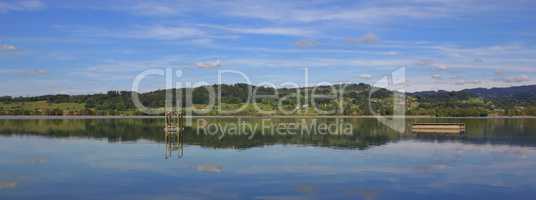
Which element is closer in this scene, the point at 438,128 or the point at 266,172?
the point at 266,172

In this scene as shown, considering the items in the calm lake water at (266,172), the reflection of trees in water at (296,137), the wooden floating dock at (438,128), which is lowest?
the calm lake water at (266,172)

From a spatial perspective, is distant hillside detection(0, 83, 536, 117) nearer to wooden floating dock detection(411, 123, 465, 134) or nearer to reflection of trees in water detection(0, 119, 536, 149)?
wooden floating dock detection(411, 123, 465, 134)

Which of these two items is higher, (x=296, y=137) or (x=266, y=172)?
(x=296, y=137)

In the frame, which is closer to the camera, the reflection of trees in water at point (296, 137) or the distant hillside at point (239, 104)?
the reflection of trees in water at point (296, 137)

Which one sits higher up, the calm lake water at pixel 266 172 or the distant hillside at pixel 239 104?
the distant hillside at pixel 239 104

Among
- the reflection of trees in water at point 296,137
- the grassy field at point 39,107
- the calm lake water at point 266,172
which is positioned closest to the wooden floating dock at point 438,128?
the reflection of trees in water at point 296,137

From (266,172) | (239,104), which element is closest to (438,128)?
(266,172)

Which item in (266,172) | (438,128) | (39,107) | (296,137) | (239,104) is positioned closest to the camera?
(266,172)

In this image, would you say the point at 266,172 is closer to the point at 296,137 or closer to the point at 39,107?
the point at 296,137

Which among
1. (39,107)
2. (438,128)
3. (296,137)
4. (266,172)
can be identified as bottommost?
(266,172)

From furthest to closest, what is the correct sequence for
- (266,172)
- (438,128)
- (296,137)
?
(438,128) → (296,137) → (266,172)

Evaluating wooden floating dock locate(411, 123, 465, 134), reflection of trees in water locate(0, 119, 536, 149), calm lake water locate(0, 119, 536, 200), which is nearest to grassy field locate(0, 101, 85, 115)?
reflection of trees in water locate(0, 119, 536, 149)

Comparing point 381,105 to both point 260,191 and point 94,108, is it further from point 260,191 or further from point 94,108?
point 260,191

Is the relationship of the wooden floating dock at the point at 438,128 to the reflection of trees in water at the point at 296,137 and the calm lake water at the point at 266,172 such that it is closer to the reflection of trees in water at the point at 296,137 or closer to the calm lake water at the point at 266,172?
the reflection of trees in water at the point at 296,137
